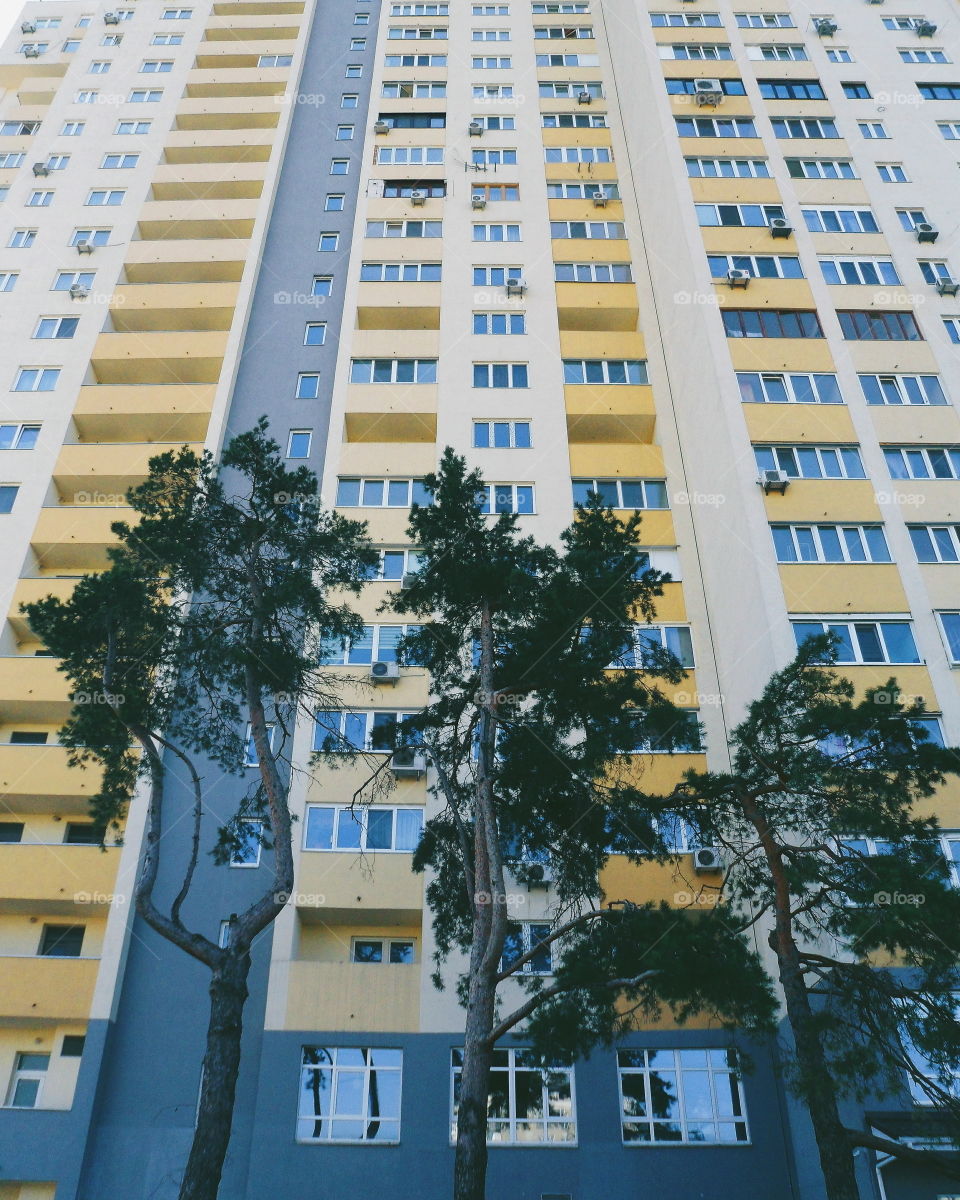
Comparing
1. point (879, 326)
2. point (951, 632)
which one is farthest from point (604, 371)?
point (951, 632)

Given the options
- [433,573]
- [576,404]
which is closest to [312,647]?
[433,573]

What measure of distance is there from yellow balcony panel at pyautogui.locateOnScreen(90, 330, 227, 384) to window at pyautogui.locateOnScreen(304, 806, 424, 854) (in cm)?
1538

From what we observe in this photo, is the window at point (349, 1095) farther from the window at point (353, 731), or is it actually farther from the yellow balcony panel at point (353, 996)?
the window at point (353, 731)

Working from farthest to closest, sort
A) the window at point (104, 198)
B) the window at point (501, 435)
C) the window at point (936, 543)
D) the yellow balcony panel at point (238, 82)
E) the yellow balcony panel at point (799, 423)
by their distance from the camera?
the yellow balcony panel at point (238, 82) → the window at point (104, 198) → the window at point (501, 435) → the yellow balcony panel at point (799, 423) → the window at point (936, 543)

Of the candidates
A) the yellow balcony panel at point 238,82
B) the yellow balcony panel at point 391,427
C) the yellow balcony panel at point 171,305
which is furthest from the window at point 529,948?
the yellow balcony panel at point 238,82

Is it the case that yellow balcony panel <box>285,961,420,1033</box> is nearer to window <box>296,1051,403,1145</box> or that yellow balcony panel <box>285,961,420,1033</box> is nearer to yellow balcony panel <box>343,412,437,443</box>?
window <box>296,1051,403,1145</box>

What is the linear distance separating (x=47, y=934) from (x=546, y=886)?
11.8m

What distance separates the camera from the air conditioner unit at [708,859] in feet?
61.0

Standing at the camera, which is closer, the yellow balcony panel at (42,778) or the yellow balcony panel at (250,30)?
the yellow balcony panel at (42,778)

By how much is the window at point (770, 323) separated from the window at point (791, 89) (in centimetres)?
1139

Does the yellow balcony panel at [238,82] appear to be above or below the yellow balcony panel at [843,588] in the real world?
above

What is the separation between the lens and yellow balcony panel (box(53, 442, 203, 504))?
25.3 metres

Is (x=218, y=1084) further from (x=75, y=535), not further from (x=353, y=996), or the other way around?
(x=75, y=535)

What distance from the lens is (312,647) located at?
48.8 ft
